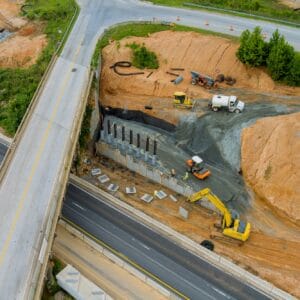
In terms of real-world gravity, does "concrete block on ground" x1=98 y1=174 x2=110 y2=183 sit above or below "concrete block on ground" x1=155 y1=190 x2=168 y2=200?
above

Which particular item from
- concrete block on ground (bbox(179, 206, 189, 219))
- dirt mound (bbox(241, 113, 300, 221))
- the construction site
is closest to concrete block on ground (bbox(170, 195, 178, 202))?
the construction site

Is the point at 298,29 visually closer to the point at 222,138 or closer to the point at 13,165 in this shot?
the point at 222,138

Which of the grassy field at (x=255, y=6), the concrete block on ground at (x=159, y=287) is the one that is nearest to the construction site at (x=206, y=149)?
the concrete block on ground at (x=159, y=287)

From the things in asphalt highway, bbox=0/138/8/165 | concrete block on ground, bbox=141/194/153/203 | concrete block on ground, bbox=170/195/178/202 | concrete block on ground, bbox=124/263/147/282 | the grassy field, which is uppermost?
the grassy field

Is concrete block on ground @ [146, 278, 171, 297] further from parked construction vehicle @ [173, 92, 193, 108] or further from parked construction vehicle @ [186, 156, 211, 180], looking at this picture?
parked construction vehicle @ [173, 92, 193, 108]

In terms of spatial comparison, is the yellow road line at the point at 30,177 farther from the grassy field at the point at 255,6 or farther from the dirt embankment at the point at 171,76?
the grassy field at the point at 255,6

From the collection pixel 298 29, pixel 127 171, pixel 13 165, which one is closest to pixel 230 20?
pixel 298 29

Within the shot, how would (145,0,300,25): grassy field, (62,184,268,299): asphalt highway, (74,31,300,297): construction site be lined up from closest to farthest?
(62,184,268,299): asphalt highway → (74,31,300,297): construction site → (145,0,300,25): grassy field
